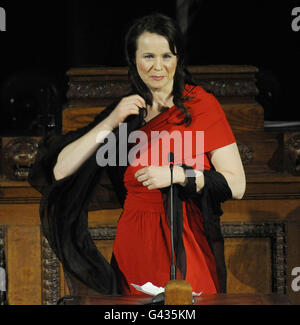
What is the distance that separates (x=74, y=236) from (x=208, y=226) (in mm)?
597

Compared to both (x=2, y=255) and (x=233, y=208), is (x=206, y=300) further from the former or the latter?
(x=2, y=255)

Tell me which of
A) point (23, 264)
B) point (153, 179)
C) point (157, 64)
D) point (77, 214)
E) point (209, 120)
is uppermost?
point (157, 64)

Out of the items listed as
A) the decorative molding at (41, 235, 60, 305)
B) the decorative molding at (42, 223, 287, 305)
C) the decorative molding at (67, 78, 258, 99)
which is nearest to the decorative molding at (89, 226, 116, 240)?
the decorative molding at (42, 223, 287, 305)

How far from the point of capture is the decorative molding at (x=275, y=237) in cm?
374

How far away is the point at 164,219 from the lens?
3.12 meters

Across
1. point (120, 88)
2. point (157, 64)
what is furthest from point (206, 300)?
point (120, 88)

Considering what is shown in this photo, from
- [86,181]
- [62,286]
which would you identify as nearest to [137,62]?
[86,181]

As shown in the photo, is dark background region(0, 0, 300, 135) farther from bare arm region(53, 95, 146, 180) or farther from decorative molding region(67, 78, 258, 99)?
bare arm region(53, 95, 146, 180)

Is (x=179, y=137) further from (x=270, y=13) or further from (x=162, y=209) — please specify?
(x=270, y=13)

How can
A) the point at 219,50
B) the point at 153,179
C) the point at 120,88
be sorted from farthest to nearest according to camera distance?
the point at 219,50 < the point at 120,88 < the point at 153,179

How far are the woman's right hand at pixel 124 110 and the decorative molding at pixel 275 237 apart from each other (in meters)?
0.94

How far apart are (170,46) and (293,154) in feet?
3.26

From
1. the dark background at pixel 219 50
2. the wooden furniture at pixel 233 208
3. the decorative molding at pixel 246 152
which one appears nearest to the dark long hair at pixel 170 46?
the wooden furniture at pixel 233 208
